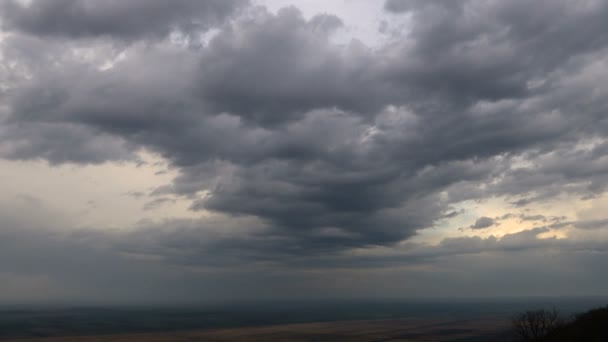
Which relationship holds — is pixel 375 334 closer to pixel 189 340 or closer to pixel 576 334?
pixel 189 340

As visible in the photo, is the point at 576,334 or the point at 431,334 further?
the point at 431,334

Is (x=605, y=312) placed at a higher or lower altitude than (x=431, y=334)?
higher

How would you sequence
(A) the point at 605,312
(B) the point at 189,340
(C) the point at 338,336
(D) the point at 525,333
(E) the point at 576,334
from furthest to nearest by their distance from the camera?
1. (C) the point at 338,336
2. (B) the point at 189,340
3. (D) the point at 525,333
4. (A) the point at 605,312
5. (E) the point at 576,334

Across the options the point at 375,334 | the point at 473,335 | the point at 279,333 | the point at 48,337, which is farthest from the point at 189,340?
the point at 473,335

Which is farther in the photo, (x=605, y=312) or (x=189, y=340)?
(x=189, y=340)

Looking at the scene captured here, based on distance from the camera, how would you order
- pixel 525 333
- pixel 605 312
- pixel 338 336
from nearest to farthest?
pixel 605 312 → pixel 525 333 → pixel 338 336

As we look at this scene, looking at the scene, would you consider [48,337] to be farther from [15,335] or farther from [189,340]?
[189,340]

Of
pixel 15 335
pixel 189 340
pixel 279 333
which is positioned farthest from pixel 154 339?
pixel 15 335

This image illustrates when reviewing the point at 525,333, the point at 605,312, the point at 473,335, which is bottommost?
the point at 473,335

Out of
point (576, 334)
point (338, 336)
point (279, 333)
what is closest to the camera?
point (576, 334)
